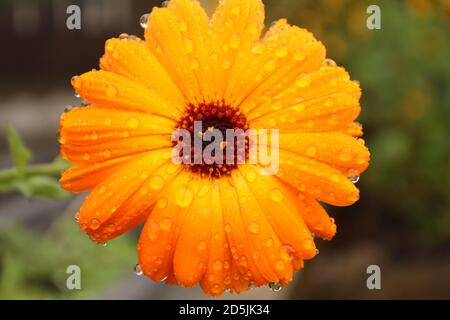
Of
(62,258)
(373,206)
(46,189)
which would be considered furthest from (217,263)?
(373,206)

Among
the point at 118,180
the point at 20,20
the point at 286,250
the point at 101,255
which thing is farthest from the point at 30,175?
the point at 20,20

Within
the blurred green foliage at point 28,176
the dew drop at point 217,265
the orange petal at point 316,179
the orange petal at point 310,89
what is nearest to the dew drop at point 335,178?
the orange petal at point 316,179

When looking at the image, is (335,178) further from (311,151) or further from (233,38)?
(233,38)

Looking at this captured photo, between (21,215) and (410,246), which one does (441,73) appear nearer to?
(410,246)

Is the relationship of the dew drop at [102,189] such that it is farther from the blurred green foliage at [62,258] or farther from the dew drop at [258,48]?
the blurred green foliage at [62,258]

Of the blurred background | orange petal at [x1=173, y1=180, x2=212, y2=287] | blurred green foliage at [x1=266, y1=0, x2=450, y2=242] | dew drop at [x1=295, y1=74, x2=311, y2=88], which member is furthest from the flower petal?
blurred green foliage at [x1=266, y1=0, x2=450, y2=242]
